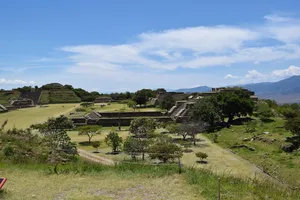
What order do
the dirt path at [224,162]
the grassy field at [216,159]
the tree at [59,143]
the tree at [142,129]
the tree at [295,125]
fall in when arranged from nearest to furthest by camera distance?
the tree at [59,143], the grassy field at [216,159], the dirt path at [224,162], the tree at [295,125], the tree at [142,129]

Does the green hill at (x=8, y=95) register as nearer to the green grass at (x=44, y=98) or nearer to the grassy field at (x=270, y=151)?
the green grass at (x=44, y=98)

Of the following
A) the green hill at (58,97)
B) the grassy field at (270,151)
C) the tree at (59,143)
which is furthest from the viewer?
the green hill at (58,97)

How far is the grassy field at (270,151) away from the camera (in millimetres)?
Result: 20875

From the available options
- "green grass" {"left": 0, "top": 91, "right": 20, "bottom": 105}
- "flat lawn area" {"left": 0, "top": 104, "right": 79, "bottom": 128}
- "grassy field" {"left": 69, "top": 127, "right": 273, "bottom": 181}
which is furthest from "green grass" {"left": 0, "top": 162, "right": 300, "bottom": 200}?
"green grass" {"left": 0, "top": 91, "right": 20, "bottom": 105}

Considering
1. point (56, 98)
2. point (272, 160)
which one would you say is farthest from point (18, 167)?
point (56, 98)

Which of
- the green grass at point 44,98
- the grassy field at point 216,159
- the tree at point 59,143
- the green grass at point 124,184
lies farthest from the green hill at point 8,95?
the green grass at point 124,184

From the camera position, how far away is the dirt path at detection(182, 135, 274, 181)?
67.4 feet

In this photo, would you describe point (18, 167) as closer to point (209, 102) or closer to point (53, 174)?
point (53, 174)

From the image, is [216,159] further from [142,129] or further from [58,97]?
[58,97]

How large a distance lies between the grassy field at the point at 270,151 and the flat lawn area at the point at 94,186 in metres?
12.0

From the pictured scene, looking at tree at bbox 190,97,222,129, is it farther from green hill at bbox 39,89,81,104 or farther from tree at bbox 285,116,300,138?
green hill at bbox 39,89,81,104

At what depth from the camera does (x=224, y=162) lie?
2398 cm

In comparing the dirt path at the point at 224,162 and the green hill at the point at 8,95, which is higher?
the green hill at the point at 8,95

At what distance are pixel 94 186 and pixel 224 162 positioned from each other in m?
16.9
